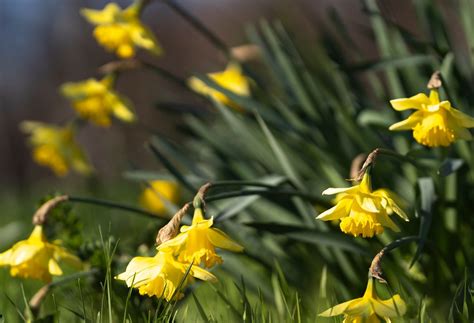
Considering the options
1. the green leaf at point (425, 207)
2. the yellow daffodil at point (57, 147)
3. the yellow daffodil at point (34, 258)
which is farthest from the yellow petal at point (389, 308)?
the yellow daffodil at point (57, 147)

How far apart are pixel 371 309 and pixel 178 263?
37 cm

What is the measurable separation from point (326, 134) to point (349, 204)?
0.84m

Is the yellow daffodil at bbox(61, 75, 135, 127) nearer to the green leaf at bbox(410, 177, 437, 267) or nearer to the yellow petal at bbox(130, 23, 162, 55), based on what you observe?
the yellow petal at bbox(130, 23, 162, 55)

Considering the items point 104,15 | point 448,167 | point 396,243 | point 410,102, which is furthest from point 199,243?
point 104,15

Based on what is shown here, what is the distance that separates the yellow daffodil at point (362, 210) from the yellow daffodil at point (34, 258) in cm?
63

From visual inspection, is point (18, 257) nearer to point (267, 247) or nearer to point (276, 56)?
point (267, 247)

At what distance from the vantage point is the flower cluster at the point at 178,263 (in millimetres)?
1442

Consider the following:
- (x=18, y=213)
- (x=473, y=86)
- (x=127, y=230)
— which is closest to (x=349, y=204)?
(x=473, y=86)

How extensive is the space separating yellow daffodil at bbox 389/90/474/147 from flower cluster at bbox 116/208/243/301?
0.45m

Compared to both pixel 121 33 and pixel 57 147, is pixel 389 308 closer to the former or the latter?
pixel 121 33

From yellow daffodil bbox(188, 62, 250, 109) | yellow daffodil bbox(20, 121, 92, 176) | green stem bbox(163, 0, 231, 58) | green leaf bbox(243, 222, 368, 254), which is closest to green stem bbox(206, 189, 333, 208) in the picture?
green leaf bbox(243, 222, 368, 254)

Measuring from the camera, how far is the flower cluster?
4.73 ft

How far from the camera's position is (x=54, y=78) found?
12.6 metres

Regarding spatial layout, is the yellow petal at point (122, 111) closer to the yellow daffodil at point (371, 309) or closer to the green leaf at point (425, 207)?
the green leaf at point (425, 207)
